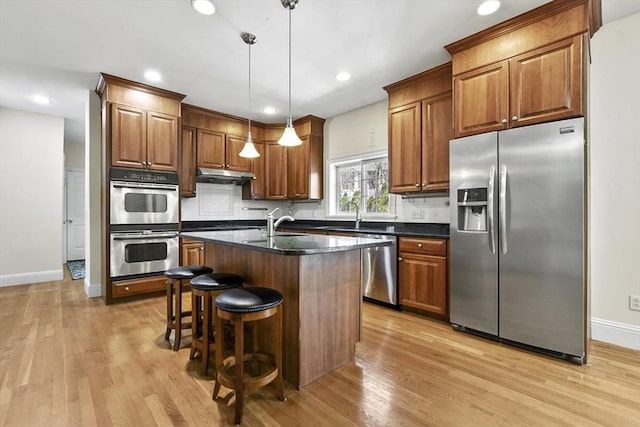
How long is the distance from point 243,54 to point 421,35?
5.58ft

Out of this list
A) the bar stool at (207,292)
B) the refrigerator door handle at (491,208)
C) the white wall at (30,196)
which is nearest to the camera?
the bar stool at (207,292)

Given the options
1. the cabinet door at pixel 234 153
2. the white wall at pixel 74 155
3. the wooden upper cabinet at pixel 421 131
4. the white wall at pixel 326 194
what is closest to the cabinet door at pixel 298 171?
the white wall at pixel 326 194

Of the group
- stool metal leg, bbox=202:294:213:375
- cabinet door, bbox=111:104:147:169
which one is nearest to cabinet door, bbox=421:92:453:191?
stool metal leg, bbox=202:294:213:375

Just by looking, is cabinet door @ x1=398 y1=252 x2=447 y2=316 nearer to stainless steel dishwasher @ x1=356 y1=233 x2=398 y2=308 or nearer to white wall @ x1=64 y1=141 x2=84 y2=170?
stainless steel dishwasher @ x1=356 y1=233 x2=398 y2=308

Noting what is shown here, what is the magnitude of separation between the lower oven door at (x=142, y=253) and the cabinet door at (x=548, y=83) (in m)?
3.88

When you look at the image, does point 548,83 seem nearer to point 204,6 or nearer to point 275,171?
point 204,6

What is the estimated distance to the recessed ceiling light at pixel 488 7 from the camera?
2.22 meters

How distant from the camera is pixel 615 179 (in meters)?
2.50

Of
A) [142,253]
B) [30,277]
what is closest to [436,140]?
[142,253]

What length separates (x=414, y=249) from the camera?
3227 millimetres

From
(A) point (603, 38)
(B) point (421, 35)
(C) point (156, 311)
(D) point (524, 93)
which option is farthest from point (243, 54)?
(A) point (603, 38)

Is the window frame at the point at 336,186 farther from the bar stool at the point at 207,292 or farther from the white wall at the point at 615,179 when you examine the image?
the bar stool at the point at 207,292

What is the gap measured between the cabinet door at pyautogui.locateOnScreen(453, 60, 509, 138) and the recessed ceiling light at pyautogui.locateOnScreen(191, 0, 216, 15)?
220 cm

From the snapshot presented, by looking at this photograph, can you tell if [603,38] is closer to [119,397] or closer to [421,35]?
[421,35]
